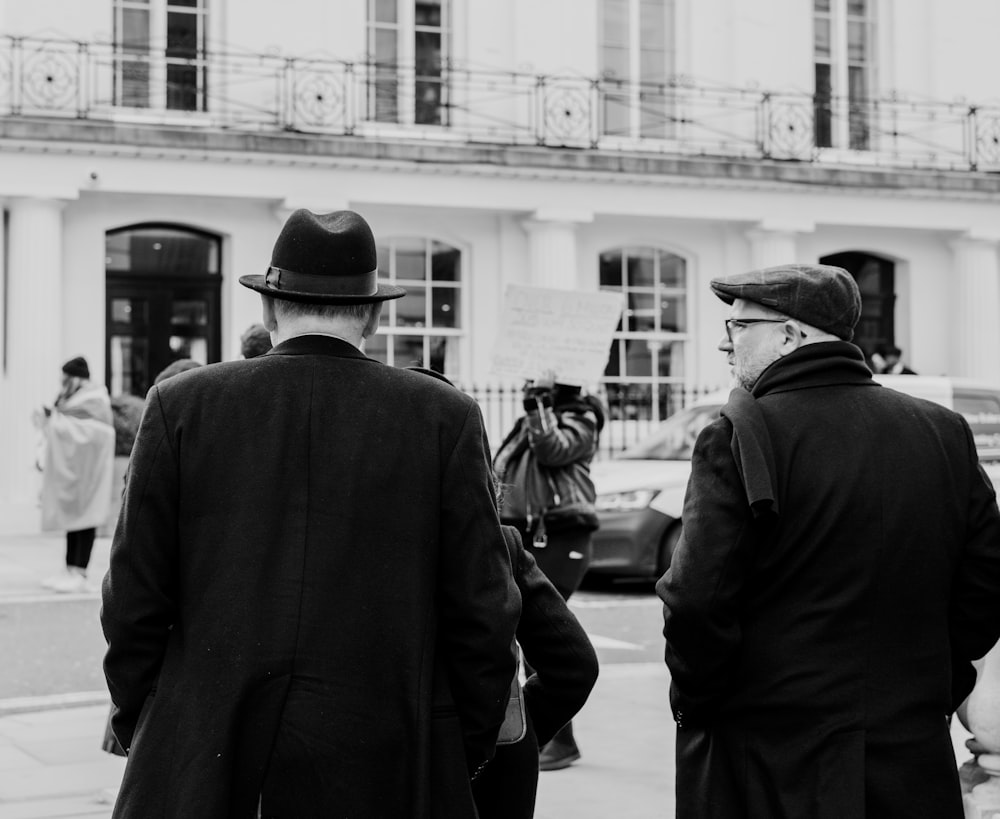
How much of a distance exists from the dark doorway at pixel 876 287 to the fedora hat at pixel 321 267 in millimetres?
20922

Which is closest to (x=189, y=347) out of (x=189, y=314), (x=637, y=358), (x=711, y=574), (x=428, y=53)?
(x=189, y=314)

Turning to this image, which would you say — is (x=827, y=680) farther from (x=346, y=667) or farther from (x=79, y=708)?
Answer: (x=79, y=708)

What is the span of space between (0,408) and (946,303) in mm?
13418

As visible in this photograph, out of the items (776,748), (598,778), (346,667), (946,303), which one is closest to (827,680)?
(776,748)

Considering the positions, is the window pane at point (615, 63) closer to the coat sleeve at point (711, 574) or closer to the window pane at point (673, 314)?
the window pane at point (673, 314)

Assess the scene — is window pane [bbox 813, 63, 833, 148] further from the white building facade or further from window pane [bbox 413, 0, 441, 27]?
window pane [bbox 413, 0, 441, 27]

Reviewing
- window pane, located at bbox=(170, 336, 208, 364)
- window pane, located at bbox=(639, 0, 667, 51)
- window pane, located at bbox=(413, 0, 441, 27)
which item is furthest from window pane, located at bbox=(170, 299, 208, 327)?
window pane, located at bbox=(639, 0, 667, 51)

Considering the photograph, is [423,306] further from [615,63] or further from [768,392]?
[768,392]

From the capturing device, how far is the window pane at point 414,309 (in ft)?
69.4

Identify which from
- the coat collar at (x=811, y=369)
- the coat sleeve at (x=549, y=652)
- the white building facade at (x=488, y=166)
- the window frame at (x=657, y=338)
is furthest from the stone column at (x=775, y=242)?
the coat sleeve at (x=549, y=652)

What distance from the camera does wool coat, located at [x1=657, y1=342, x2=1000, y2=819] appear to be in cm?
336

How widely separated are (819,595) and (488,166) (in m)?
16.9

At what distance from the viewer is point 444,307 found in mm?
21344

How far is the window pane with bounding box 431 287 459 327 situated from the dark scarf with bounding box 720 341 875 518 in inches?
698
